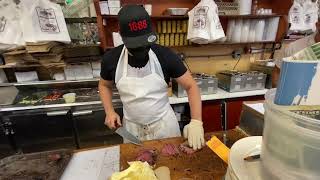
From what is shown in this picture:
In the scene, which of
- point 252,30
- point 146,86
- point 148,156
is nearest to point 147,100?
point 146,86

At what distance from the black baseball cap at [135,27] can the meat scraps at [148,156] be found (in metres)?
0.52

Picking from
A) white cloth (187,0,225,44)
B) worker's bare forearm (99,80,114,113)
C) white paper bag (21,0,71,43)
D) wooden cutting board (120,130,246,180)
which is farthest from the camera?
white cloth (187,0,225,44)

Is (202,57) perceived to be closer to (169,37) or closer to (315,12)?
(169,37)

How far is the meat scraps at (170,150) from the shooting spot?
1.00 metres

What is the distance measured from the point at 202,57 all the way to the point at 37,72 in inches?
77.9

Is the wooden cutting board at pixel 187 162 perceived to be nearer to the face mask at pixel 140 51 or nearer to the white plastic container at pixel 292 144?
the white plastic container at pixel 292 144

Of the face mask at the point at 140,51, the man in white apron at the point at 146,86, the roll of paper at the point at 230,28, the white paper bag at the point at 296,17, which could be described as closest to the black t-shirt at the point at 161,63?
the man in white apron at the point at 146,86

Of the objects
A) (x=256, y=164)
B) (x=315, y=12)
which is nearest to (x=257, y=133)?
(x=256, y=164)

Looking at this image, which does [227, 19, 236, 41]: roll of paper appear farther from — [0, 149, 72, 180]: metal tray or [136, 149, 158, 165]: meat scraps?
[0, 149, 72, 180]: metal tray

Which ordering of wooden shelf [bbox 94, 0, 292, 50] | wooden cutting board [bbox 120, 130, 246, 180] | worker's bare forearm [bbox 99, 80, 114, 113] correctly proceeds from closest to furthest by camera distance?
wooden cutting board [bbox 120, 130, 246, 180] < worker's bare forearm [bbox 99, 80, 114, 113] < wooden shelf [bbox 94, 0, 292, 50]

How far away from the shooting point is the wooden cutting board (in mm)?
871

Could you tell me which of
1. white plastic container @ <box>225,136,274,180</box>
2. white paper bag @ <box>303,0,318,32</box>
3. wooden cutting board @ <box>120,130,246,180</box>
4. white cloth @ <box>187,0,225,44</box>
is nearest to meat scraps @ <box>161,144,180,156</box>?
wooden cutting board @ <box>120,130,246,180</box>

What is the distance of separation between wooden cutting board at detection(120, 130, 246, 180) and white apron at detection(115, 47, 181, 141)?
0.34 m

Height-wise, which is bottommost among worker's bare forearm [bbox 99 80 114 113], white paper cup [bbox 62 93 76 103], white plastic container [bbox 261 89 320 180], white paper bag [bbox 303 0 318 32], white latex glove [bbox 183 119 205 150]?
white paper cup [bbox 62 93 76 103]
